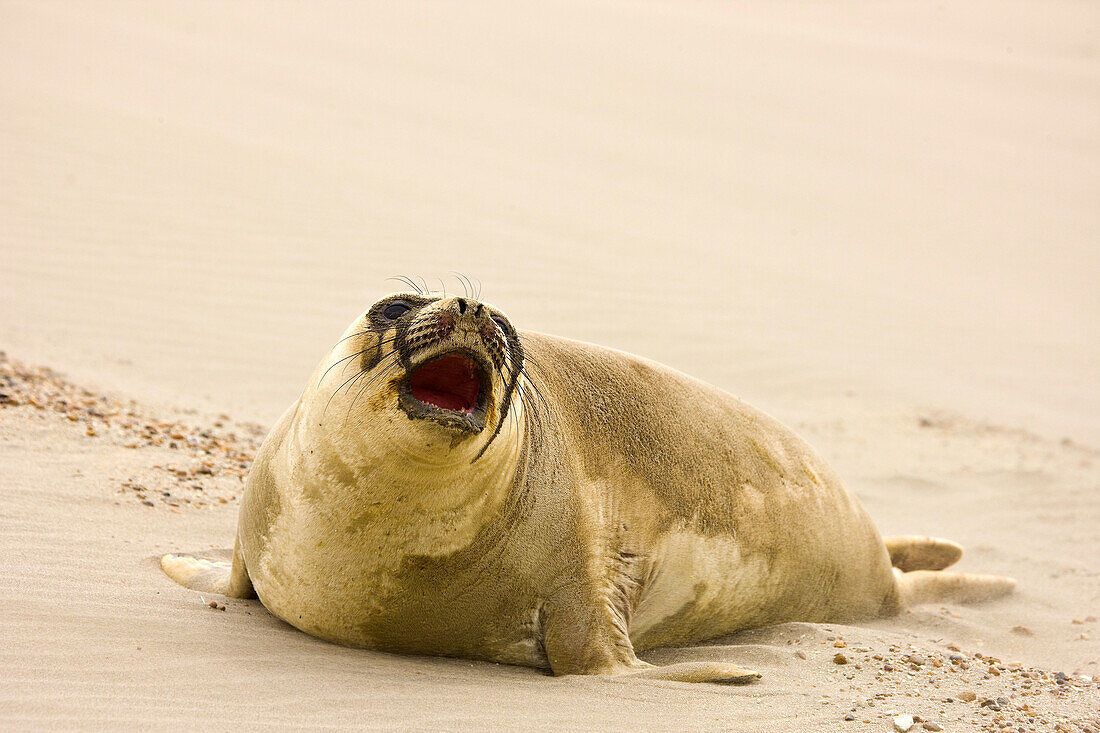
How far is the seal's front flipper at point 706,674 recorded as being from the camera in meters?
3.67

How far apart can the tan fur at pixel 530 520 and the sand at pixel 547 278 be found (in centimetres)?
16

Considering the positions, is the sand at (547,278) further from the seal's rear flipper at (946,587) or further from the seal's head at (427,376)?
the seal's head at (427,376)

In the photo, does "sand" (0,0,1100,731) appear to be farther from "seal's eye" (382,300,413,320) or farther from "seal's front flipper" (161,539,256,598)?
"seal's eye" (382,300,413,320)

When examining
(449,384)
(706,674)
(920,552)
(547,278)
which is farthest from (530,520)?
(547,278)

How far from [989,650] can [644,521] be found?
187cm

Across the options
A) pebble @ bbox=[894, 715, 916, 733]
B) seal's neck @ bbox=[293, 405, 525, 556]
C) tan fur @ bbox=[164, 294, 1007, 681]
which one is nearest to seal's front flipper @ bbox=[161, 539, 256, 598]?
tan fur @ bbox=[164, 294, 1007, 681]

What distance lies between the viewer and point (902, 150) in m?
20.9

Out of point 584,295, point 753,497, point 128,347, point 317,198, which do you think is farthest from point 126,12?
point 753,497

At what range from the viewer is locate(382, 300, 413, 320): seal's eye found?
3.62m

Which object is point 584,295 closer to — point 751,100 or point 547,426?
point 547,426

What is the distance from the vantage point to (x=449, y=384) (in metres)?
Answer: 3.49

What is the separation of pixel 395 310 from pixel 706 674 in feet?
4.96

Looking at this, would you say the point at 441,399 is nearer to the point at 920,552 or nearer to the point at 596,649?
the point at 596,649

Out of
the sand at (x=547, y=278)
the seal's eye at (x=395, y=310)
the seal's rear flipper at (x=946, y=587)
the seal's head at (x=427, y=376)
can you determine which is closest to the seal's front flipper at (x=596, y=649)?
the sand at (x=547, y=278)
